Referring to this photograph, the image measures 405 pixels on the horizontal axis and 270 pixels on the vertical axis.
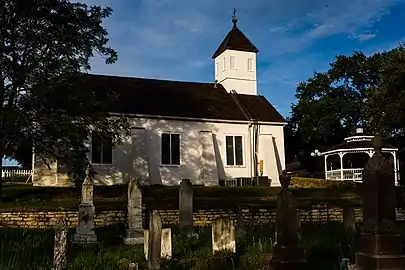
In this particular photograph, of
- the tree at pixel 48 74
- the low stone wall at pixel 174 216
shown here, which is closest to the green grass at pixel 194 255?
the low stone wall at pixel 174 216

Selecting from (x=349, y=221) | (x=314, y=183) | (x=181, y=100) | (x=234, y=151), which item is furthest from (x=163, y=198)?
(x=314, y=183)

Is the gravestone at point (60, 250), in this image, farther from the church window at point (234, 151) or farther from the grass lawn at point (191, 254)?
the church window at point (234, 151)

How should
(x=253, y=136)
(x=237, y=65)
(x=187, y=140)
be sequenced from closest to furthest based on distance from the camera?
(x=187, y=140)
(x=253, y=136)
(x=237, y=65)

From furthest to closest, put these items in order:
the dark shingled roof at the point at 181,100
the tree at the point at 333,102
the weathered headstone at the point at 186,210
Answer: the tree at the point at 333,102 < the dark shingled roof at the point at 181,100 < the weathered headstone at the point at 186,210

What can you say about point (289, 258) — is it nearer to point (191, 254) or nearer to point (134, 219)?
point (191, 254)

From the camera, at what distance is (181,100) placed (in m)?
36.0

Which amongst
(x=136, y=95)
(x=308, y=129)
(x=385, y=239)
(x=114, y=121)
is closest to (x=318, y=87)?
(x=308, y=129)

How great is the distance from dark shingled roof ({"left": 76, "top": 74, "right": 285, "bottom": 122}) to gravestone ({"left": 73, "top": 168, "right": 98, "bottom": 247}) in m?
17.1

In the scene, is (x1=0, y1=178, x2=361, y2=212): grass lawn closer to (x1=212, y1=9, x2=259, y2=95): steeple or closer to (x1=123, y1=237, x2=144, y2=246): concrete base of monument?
(x1=123, y1=237, x2=144, y2=246): concrete base of monument

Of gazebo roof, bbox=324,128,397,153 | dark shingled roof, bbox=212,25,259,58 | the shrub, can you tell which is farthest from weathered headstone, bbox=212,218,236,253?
dark shingled roof, bbox=212,25,259,58

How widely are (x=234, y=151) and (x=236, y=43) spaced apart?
35.0 feet

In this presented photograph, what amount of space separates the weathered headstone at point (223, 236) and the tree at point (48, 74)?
1162cm

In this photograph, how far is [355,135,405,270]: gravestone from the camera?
6.41 metres

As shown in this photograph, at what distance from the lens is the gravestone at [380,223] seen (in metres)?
6.41
